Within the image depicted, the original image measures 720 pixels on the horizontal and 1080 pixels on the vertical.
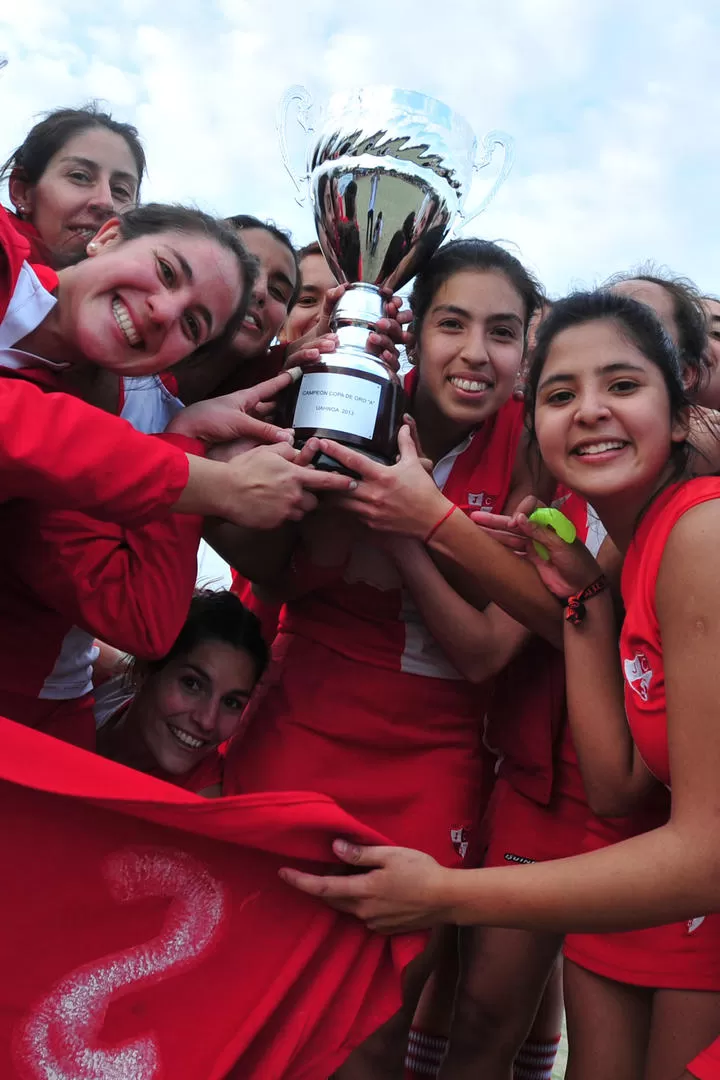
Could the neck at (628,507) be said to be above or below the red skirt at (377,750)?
above

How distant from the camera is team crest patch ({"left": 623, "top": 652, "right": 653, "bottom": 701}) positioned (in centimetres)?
137

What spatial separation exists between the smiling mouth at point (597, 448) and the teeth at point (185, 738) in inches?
36.7

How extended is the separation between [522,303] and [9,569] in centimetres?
107

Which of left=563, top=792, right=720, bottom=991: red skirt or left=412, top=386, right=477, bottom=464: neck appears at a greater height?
left=412, top=386, right=477, bottom=464: neck

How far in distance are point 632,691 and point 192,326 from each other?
34.9 inches

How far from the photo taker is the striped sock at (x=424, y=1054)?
2.31m

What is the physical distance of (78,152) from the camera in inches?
91.4

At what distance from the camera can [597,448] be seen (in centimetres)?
150

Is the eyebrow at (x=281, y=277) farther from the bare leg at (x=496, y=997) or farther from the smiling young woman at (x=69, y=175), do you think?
the bare leg at (x=496, y=997)

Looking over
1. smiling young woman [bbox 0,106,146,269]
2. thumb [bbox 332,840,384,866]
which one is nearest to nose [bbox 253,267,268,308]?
smiling young woman [bbox 0,106,146,269]

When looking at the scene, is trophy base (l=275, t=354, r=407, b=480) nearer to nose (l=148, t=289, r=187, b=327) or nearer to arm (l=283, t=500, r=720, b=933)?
nose (l=148, t=289, r=187, b=327)

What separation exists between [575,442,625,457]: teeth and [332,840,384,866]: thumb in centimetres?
66

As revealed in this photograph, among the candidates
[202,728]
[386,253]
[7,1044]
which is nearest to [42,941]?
[7,1044]

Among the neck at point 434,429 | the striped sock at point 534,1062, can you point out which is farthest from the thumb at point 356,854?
the striped sock at point 534,1062
